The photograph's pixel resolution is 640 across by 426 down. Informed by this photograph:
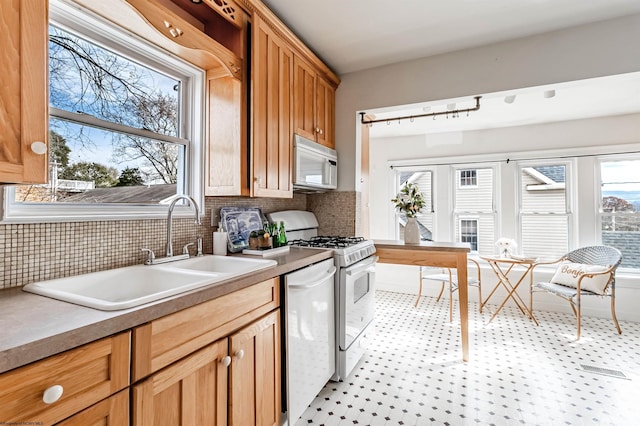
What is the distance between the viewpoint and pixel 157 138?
1.75 meters

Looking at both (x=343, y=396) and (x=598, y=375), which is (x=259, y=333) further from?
(x=598, y=375)

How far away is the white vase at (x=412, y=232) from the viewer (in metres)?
2.83

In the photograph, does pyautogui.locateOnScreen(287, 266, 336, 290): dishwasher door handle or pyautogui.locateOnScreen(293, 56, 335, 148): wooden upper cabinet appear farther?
pyautogui.locateOnScreen(293, 56, 335, 148): wooden upper cabinet

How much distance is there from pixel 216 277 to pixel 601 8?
2.86m

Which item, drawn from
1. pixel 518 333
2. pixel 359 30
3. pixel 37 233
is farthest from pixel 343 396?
pixel 359 30

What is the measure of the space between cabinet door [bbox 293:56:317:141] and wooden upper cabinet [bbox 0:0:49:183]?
1.59 metres

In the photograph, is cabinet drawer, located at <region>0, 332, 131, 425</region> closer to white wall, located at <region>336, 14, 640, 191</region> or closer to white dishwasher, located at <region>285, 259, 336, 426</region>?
white dishwasher, located at <region>285, 259, 336, 426</region>

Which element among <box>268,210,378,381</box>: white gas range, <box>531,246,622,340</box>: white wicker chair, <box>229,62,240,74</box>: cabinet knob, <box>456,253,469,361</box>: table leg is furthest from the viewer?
<box>531,246,622,340</box>: white wicker chair

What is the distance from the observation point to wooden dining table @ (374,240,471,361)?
2.48m

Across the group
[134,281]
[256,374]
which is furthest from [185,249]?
[256,374]

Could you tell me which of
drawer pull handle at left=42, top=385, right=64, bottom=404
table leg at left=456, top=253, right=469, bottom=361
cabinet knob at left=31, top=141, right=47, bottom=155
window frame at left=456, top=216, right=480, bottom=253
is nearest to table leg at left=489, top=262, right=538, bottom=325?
→ window frame at left=456, top=216, right=480, bottom=253

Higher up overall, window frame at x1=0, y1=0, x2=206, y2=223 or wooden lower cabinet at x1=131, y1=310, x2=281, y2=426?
window frame at x1=0, y1=0, x2=206, y2=223

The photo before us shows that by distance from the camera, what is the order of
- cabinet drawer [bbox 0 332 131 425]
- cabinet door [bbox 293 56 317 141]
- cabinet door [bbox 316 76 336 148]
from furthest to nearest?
cabinet door [bbox 316 76 336 148]
cabinet door [bbox 293 56 317 141]
cabinet drawer [bbox 0 332 131 425]

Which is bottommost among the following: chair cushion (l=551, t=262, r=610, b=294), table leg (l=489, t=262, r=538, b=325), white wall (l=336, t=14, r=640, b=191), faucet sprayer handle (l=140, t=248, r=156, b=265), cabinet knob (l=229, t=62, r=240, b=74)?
table leg (l=489, t=262, r=538, b=325)
